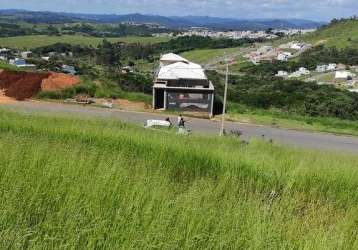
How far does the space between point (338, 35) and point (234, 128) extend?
151 meters

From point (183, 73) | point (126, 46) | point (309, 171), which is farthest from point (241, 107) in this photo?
point (126, 46)

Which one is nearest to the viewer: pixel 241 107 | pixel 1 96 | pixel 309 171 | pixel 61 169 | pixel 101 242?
pixel 101 242

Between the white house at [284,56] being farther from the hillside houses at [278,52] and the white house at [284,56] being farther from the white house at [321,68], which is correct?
the white house at [321,68]

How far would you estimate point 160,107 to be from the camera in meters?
31.4

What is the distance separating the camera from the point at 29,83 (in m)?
32.2

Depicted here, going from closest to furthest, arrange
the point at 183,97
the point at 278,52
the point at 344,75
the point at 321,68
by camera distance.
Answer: the point at 183,97 < the point at 344,75 < the point at 321,68 < the point at 278,52

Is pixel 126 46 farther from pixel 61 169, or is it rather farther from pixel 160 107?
pixel 61 169

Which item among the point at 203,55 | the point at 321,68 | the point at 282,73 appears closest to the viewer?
the point at 282,73

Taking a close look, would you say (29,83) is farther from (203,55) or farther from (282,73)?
(203,55)

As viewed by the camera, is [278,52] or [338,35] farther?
[338,35]

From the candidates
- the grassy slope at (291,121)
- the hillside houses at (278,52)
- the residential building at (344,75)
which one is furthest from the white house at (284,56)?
the grassy slope at (291,121)

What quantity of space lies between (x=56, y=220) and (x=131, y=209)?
68 centimetres

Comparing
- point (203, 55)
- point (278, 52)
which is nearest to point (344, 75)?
point (203, 55)

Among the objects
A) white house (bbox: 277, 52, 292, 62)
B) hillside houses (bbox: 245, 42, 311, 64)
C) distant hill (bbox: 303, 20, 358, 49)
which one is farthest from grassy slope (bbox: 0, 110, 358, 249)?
distant hill (bbox: 303, 20, 358, 49)
